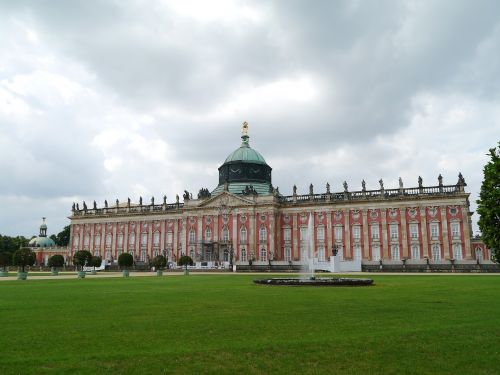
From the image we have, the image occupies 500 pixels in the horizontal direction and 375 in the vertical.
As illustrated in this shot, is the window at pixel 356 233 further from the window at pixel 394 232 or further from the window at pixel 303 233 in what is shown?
the window at pixel 303 233

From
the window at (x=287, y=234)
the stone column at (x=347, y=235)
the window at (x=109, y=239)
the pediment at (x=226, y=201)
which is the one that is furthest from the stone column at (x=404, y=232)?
the window at (x=109, y=239)

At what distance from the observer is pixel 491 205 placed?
68.3 feet

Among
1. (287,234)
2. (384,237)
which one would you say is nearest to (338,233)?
(384,237)

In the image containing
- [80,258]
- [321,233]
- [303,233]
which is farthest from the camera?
[303,233]

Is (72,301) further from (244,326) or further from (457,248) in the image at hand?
(457,248)

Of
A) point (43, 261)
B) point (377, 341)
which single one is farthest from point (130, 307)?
point (43, 261)

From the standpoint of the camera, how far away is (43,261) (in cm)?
11062

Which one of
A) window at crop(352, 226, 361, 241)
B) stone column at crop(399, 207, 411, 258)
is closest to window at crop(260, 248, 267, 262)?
window at crop(352, 226, 361, 241)

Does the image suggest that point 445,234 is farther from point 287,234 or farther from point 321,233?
point 287,234

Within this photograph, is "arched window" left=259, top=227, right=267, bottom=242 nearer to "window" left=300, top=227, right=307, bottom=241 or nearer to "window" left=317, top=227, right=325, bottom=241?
"window" left=300, top=227, right=307, bottom=241

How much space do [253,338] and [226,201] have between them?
72.9 m

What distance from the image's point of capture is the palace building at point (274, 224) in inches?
2817

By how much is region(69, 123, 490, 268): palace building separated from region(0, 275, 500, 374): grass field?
163 feet

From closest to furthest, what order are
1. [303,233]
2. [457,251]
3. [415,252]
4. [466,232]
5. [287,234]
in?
1. [466,232]
2. [457,251]
3. [415,252]
4. [303,233]
5. [287,234]
